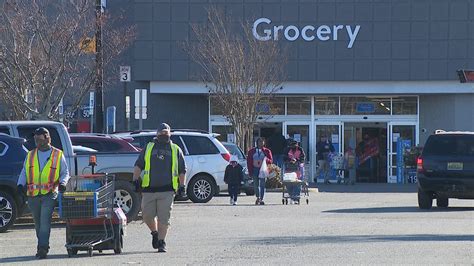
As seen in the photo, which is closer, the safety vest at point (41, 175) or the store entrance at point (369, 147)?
the safety vest at point (41, 175)

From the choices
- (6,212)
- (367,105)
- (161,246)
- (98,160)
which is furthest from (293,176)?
(367,105)

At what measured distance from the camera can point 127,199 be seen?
18.9m

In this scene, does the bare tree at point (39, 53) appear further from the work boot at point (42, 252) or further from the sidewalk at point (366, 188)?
the work boot at point (42, 252)

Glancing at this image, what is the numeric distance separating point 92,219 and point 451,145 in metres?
11.4

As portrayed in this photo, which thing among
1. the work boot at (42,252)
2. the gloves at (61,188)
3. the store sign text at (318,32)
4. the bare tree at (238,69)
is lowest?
the work boot at (42,252)

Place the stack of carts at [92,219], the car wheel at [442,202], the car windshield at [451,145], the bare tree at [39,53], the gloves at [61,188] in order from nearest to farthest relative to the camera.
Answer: the stack of carts at [92,219] → the gloves at [61,188] → the car windshield at [451,145] → the car wheel at [442,202] → the bare tree at [39,53]

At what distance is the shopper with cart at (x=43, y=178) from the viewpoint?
14.2 metres

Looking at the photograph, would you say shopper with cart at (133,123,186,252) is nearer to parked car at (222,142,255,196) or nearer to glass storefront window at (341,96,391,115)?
parked car at (222,142,255,196)

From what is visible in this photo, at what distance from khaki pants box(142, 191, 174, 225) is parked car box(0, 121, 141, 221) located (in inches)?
156

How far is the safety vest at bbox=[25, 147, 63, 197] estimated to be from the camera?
14.2 metres

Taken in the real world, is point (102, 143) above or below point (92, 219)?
above

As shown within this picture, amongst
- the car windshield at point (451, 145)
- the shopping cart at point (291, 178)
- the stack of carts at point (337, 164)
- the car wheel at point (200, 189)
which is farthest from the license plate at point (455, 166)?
the stack of carts at point (337, 164)

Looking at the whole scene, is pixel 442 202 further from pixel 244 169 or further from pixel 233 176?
pixel 244 169

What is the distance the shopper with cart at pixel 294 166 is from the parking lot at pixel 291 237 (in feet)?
2.51
